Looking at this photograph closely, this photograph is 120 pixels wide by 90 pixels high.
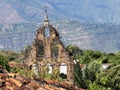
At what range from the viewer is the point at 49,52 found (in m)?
50.3

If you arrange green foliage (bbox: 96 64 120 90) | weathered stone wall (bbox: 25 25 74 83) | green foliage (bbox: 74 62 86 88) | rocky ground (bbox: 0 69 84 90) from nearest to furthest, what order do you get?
rocky ground (bbox: 0 69 84 90)
green foliage (bbox: 96 64 120 90)
green foliage (bbox: 74 62 86 88)
weathered stone wall (bbox: 25 25 74 83)

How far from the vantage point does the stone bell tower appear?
157 feet

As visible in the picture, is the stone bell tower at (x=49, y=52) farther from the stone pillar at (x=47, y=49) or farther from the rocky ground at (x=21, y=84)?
the rocky ground at (x=21, y=84)

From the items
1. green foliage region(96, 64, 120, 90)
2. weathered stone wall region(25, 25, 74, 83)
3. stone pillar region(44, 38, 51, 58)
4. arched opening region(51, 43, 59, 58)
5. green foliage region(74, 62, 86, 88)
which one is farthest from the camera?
stone pillar region(44, 38, 51, 58)

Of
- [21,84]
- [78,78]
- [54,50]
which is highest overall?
[21,84]

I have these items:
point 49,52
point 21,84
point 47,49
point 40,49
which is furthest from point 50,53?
point 21,84

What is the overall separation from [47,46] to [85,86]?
33.1 feet

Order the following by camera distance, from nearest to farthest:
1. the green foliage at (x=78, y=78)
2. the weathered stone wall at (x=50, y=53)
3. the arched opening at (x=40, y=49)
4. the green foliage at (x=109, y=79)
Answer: the green foliage at (x=109, y=79), the green foliage at (x=78, y=78), the weathered stone wall at (x=50, y=53), the arched opening at (x=40, y=49)

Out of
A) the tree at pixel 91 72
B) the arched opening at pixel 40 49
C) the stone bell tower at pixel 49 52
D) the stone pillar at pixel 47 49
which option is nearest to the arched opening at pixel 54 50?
the stone bell tower at pixel 49 52

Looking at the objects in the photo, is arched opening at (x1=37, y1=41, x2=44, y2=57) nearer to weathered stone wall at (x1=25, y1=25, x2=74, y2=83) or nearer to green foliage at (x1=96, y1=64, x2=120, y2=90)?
weathered stone wall at (x1=25, y1=25, x2=74, y2=83)

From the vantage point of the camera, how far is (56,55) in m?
50.4

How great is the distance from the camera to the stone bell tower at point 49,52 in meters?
47.9

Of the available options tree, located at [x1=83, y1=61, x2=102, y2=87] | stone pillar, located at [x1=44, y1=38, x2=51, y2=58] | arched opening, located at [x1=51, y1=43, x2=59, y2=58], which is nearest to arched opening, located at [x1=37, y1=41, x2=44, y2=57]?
stone pillar, located at [x1=44, y1=38, x2=51, y2=58]

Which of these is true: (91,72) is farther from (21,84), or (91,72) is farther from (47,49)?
(21,84)
